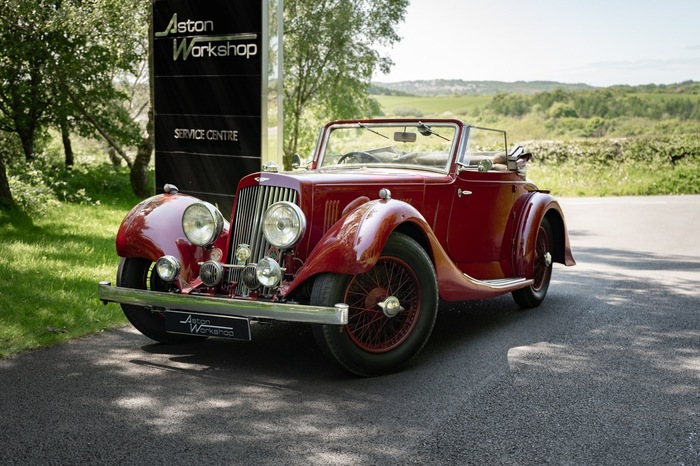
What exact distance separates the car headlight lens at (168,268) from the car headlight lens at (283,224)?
27.0 inches

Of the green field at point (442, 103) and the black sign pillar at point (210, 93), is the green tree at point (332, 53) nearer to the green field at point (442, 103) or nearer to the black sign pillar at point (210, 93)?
the black sign pillar at point (210, 93)

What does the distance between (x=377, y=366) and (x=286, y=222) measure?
3.50 feet

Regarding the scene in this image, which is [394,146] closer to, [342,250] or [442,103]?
[342,250]

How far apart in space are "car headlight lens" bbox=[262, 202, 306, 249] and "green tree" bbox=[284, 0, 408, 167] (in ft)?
56.2

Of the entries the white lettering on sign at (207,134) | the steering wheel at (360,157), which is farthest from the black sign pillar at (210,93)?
the steering wheel at (360,157)

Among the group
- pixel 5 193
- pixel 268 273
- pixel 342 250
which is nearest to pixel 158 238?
pixel 268 273

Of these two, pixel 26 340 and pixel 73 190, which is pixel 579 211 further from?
pixel 26 340

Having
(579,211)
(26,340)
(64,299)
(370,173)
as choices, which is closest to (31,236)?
(64,299)

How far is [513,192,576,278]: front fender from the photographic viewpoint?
22.2 feet

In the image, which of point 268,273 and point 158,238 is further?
point 158,238

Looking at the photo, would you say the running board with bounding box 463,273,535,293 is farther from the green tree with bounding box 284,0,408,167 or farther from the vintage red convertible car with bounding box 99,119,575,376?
the green tree with bounding box 284,0,408,167

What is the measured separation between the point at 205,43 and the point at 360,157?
3107 mm

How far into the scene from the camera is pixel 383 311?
4832mm

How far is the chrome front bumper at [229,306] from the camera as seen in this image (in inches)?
172
